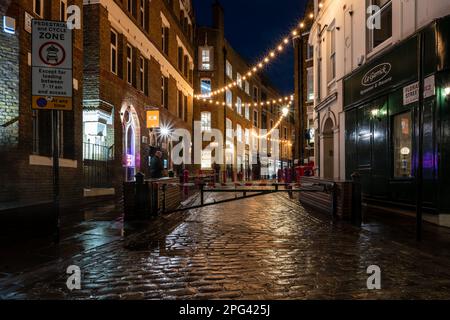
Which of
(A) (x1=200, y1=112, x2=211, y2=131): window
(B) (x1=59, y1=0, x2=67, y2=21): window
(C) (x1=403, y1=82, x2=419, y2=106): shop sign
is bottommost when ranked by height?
(C) (x1=403, y1=82, x2=419, y2=106): shop sign

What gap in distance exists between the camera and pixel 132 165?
19.2 metres

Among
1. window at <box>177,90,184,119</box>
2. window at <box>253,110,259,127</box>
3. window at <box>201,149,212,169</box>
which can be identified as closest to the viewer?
window at <box>177,90,184,119</box>

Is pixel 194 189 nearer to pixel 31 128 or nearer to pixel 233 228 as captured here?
pixel 31 128

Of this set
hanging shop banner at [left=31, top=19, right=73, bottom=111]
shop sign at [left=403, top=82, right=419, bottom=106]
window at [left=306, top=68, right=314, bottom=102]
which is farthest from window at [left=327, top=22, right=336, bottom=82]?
window at [left=306, top=68, right=314, bottom=102]

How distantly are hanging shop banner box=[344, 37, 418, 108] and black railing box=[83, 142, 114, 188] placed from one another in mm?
9308

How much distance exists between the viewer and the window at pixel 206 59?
36.7 metres

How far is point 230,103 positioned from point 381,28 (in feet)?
95.3

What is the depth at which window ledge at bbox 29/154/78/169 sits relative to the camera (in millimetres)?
10523

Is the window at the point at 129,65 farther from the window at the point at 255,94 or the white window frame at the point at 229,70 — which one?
the window at the point at 255,94

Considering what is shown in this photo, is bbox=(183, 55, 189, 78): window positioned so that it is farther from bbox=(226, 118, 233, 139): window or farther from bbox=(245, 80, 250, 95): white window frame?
bbox=(245, 80, 250, 95): white window frame

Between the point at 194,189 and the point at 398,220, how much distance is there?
50.0 ft

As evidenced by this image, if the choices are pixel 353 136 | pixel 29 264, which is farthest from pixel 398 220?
pixel 29 264

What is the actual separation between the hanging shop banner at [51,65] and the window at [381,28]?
9653 millimetres
